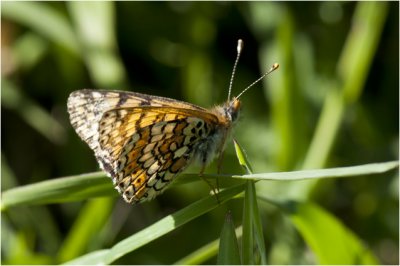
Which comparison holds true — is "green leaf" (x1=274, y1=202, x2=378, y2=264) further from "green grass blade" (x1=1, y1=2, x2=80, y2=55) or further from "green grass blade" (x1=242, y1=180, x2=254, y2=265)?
"green grass blade" (x1=1, y1=2, x2=80, y2=55)


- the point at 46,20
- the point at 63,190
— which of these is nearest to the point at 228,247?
A: the point at 63,190

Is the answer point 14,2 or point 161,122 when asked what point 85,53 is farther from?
point 161,122


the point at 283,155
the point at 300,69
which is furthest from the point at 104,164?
the point at 300,69

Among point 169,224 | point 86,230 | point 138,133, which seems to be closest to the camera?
point 169,224

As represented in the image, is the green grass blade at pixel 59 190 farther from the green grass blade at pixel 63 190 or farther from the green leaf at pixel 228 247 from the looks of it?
the green leaf at pixel 228 247

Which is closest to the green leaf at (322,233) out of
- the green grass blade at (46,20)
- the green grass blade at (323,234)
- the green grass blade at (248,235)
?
the green grass blade at (323,234)

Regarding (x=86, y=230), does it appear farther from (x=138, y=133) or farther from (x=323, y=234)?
(x=323, y=234)
